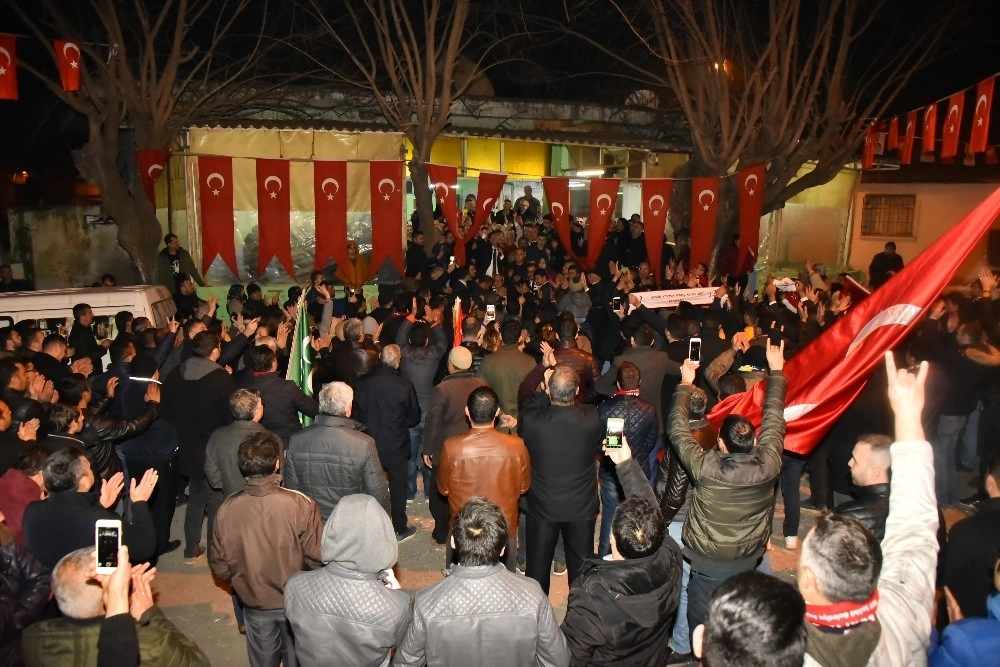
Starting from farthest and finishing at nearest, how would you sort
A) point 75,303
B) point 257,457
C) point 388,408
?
1. point 75,303
2. point 388,408
3. point 257,457

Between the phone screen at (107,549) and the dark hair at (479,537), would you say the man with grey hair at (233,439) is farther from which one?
the dark hair at (479,537)

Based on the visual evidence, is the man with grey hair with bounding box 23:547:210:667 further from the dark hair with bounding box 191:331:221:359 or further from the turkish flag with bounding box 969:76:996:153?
the turkish flag with bounding box 969:76:996:153

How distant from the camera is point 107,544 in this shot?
3.13 metres

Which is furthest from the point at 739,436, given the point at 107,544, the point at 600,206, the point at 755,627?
the point at 600,206

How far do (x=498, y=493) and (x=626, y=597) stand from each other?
2020 mm

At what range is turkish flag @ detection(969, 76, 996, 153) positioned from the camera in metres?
11.5

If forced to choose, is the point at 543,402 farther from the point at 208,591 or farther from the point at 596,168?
the point at 596,168

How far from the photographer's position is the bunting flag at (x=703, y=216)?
1456 centimetres

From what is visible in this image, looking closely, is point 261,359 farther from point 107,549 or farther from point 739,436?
point 739,436

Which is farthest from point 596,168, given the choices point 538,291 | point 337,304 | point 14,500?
point 14,500

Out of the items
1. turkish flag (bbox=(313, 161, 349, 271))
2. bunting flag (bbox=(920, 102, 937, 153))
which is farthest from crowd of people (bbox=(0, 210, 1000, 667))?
bunting flag (bbox=(920, 102, 937, 153))

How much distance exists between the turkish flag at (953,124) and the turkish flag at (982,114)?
107 cm

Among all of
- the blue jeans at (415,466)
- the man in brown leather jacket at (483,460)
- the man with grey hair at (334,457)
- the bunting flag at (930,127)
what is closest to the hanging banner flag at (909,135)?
the bunting flag at (930,127)

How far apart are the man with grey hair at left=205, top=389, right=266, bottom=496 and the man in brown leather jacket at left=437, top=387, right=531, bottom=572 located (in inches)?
51.5
